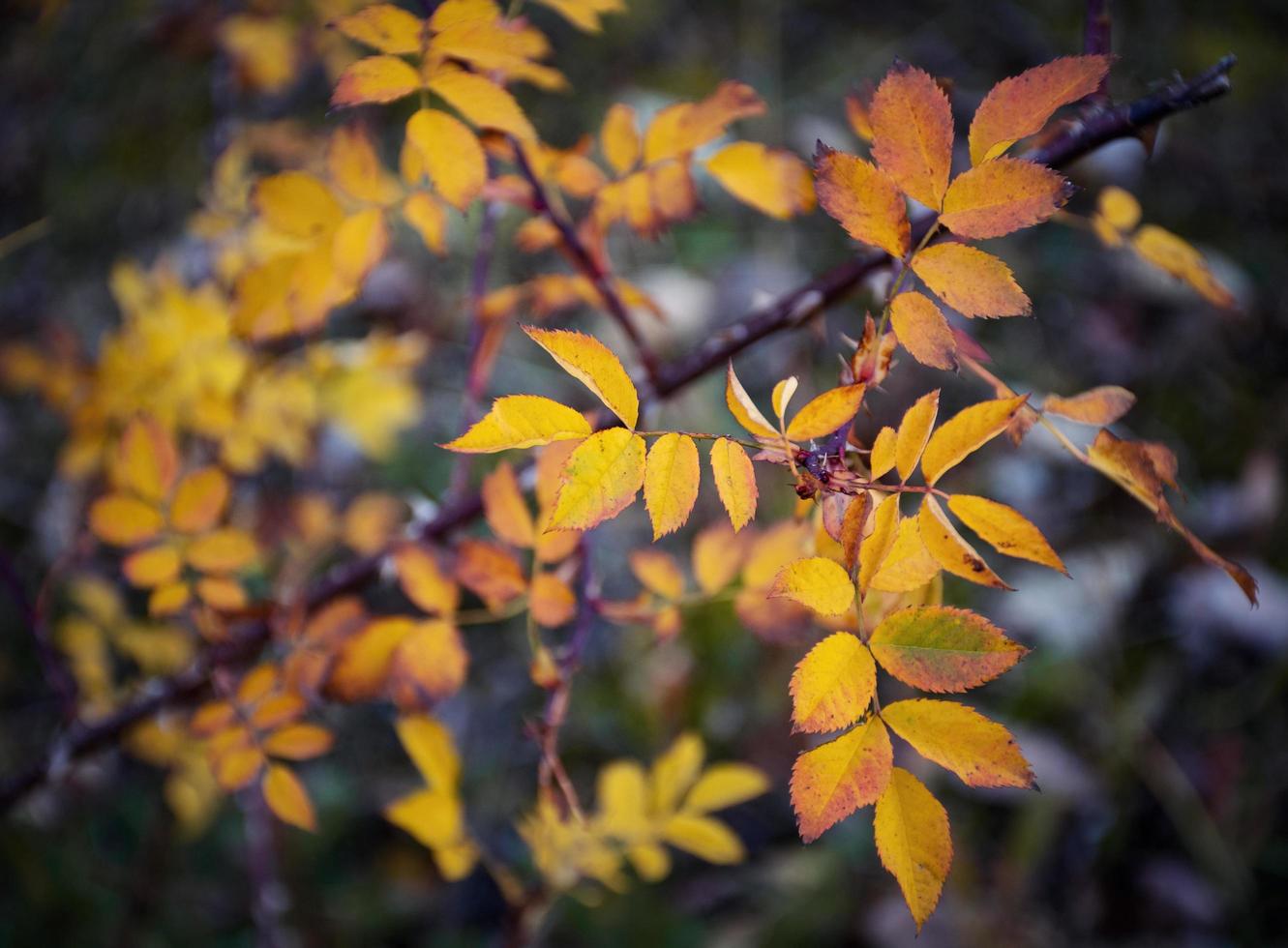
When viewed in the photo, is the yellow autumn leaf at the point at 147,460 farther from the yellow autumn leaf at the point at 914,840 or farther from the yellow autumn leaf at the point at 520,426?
the yellow autumn leaf at the point at 914,840

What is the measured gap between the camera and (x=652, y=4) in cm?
220

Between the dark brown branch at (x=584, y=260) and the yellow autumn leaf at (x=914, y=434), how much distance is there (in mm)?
273

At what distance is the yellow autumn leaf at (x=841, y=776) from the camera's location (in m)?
0.41

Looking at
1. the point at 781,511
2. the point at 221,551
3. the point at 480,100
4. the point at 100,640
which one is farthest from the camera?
the point at 781,511

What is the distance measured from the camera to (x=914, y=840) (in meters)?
0.42

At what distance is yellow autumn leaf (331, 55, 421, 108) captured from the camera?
1.65 ft

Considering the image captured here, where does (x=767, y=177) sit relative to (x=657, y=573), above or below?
above

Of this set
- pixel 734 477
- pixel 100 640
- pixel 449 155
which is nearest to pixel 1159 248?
pixel 734 477

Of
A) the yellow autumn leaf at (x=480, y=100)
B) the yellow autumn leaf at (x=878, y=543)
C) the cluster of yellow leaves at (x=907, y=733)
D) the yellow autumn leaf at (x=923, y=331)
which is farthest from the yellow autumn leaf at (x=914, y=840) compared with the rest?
the yellow autumn leaf at (x=480, y=100)

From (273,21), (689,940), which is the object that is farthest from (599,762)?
(273,21)

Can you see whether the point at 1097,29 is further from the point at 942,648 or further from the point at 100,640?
the point at 100,640

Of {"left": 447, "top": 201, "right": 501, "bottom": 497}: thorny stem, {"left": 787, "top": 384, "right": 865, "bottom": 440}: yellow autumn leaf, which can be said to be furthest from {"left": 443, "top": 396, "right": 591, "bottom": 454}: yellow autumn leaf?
{"left": 447, "top": 201, "right": 501, "bottom": 497}: thorny stem

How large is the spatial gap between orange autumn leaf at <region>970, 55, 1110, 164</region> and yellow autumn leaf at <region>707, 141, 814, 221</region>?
0.18m

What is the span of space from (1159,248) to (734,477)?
13.6 inches
